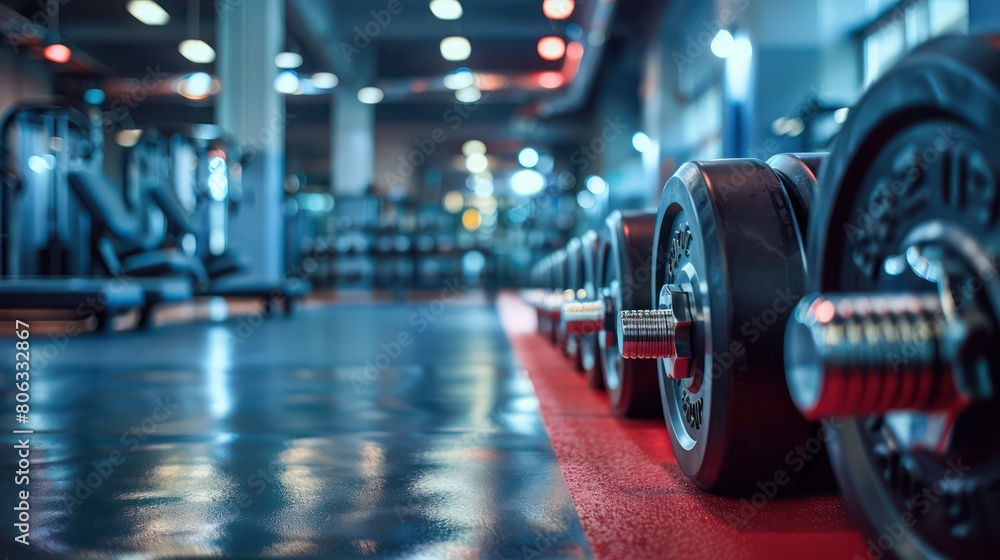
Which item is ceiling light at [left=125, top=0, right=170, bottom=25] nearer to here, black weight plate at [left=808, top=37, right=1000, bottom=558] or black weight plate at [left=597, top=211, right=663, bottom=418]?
black weight plate at [left=597, top=211, right=663, bottom=418]

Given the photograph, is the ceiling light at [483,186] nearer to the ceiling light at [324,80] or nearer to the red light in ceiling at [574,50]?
the ceiling light at [324,80]

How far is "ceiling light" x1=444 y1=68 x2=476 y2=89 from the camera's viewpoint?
11227 millimetres

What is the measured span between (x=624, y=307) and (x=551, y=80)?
11046mm

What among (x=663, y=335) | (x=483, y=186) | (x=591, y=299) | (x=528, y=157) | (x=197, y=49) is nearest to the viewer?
(x=663, y=335)

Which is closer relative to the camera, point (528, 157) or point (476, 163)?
point (528, 157)

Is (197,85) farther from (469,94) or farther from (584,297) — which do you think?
(584,297)

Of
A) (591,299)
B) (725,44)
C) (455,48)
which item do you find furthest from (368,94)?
(591,299)

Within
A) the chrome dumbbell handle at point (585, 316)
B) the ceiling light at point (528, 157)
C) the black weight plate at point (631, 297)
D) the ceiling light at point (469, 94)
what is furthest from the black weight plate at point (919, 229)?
the ceiling light at point (528, 157)

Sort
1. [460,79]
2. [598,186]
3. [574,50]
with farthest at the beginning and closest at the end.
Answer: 1. [460,79]
2. [574,50]
3. [598,186]

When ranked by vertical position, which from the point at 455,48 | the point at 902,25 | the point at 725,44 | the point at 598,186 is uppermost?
the point at 455,48

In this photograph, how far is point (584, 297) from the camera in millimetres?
1827

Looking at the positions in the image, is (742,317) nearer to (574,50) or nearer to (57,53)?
(574,50)

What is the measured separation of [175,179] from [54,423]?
4.97 metres

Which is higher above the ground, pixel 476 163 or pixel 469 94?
pixel 469 94
